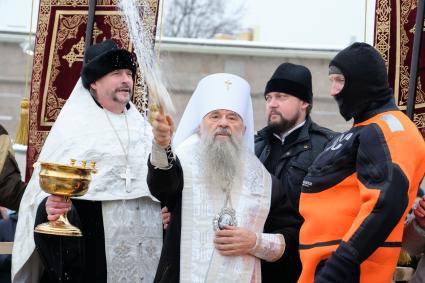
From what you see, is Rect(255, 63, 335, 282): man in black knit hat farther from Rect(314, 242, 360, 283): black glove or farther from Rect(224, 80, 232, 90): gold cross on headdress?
Rect(314, 242, 360, 283): black glove

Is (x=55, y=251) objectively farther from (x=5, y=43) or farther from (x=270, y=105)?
(x=5, y=43)

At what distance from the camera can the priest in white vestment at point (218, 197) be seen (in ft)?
18.5

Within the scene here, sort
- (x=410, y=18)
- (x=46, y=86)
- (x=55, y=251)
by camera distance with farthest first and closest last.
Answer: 1. (x=46, y=86)
2. (x=410, y=18)
3. (x=55, y=251)

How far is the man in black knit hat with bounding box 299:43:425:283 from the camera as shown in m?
4.70

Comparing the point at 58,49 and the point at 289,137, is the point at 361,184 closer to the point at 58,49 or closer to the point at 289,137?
the point at 289,137

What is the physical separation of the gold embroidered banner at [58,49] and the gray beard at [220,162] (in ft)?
5.76

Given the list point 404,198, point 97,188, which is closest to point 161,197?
point 97,188

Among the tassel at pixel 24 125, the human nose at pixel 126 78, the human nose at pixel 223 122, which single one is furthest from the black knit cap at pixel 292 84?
the tassel at pixel 24 125

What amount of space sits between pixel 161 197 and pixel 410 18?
2196 millimetres

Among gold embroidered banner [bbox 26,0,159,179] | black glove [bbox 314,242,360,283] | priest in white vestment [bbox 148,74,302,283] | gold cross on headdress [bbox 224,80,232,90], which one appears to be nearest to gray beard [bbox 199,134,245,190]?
priest in white vestment [bbox 148,74,302,283]

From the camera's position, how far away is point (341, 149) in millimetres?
5023

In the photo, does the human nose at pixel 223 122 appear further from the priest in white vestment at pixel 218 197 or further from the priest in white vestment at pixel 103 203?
the priest in white vestment at pixel 103 203

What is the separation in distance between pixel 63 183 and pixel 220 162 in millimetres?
877

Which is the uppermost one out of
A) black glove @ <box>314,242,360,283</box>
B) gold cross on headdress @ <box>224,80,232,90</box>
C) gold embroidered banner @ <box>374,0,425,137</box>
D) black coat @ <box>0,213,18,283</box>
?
gold embroidered banner @ <box>374,0,425,137</box>
